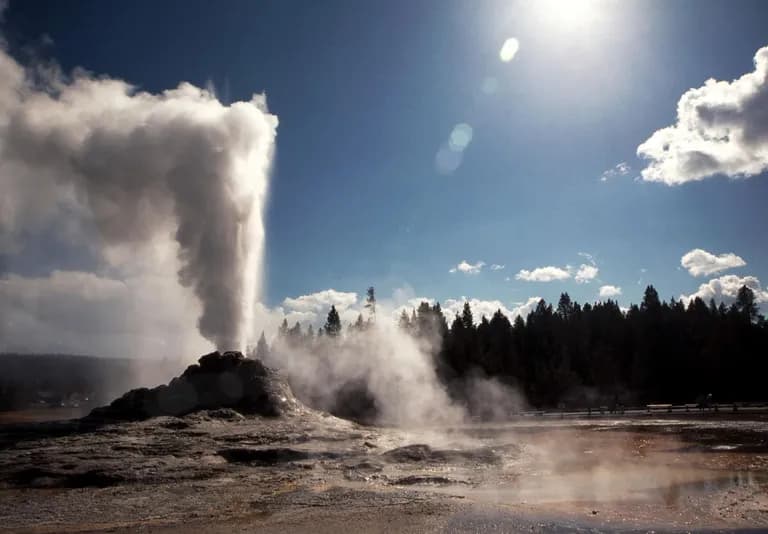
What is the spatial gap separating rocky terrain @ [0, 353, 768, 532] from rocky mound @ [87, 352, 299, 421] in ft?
0.39

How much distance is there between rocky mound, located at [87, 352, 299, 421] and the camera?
2612cm

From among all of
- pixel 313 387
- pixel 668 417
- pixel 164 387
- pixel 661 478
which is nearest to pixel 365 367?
pixel 313 387

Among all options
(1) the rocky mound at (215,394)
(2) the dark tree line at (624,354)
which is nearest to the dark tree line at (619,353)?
(2) the dark tree line at (624,354)

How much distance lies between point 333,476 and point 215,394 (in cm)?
1406

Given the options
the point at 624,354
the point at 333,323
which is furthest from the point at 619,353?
the point at 333,323

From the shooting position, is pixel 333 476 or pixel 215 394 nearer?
pixel 333 476

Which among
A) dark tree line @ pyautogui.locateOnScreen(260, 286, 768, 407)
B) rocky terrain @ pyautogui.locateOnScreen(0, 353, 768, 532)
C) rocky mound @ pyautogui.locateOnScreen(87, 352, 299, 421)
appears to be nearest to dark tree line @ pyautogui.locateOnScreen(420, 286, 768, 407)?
dark tree line @ pyautogui.locateOnScreen(260, 286, 768, 407)

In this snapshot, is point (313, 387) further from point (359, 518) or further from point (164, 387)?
point (359, 518)

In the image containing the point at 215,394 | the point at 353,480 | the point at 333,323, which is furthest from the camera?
the point at 333,323

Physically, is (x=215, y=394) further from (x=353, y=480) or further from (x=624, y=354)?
(x=624, y=354)

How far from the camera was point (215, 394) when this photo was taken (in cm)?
2858

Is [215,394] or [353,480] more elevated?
[215,394]

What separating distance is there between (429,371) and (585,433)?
23.1 metres

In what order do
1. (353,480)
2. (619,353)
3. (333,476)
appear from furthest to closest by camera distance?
(619,353) → (333,476) → (353,480)
